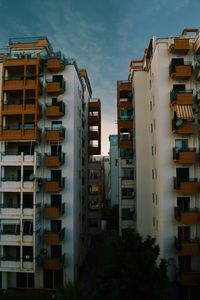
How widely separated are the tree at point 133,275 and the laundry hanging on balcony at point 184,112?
1263 centimetres

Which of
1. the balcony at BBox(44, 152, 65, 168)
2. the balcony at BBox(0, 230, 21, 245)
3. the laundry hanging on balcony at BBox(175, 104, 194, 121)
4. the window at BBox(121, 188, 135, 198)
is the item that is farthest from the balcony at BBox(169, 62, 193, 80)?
the balcony at BBox(0, 230, 21, 245)

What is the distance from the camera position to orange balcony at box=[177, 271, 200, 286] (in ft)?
81.0

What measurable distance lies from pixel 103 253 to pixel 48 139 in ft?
71.3

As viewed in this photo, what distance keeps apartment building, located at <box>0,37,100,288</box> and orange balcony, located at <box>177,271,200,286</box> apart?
36.7 ft

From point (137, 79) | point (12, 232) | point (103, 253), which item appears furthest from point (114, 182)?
point (12, 232)

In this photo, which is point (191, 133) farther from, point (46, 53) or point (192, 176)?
point (46, 53)

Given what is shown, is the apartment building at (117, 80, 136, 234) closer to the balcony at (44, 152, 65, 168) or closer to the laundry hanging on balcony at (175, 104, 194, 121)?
the laundry hanging on balcony at (175, 104, 194, 121)

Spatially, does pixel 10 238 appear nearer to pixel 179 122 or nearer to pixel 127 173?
pixel 127 173

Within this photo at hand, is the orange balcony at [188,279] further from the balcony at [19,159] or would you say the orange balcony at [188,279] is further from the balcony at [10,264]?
the balcony at [19,159]

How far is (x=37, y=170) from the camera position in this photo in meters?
28.2

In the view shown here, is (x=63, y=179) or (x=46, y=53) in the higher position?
(x=46, y=53)

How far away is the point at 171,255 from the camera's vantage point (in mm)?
25594

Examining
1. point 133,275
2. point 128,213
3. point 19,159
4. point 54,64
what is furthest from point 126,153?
point 133,275

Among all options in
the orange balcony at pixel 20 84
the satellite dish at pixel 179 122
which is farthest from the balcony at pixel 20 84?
the satellite dish at pixel 179 122
